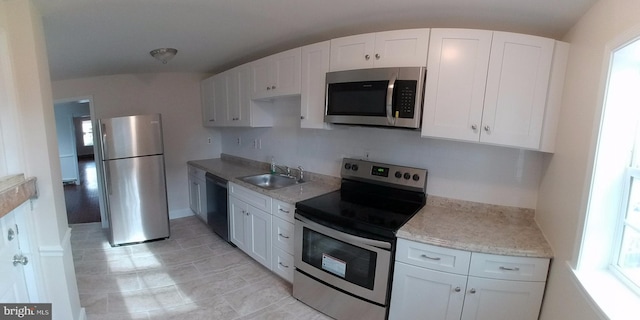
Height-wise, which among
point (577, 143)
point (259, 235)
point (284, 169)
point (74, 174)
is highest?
point (577, 143)

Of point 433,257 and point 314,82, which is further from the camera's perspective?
point 314,82

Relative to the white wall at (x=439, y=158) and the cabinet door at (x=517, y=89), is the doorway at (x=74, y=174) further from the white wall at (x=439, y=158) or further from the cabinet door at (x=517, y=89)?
the cabinet door at (x=517, y=89)

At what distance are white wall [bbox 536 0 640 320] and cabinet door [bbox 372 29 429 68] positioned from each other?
79 centimetres

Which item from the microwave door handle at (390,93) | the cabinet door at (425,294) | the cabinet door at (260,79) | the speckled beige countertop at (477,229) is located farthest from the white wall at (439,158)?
the cabinet door at (425,294)

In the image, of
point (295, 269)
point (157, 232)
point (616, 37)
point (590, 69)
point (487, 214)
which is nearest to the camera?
point (616, 37)

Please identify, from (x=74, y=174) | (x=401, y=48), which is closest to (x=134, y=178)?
(x=401, y=48)

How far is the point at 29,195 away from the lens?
1.47 meters

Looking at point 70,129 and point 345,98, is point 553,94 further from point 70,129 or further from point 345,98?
point 70,129

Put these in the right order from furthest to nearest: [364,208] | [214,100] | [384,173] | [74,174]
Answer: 1. [74,174]
2. [214,100]
3. [384,173]
4. [364,208]

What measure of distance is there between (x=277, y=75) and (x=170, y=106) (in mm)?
2307

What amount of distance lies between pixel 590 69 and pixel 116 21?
2.81 m

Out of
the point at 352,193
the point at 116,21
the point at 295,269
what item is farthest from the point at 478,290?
the point at 116,21

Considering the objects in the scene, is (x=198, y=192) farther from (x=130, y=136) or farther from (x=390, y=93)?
(x=390, y=93)

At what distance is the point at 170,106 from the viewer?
13.3 feet
